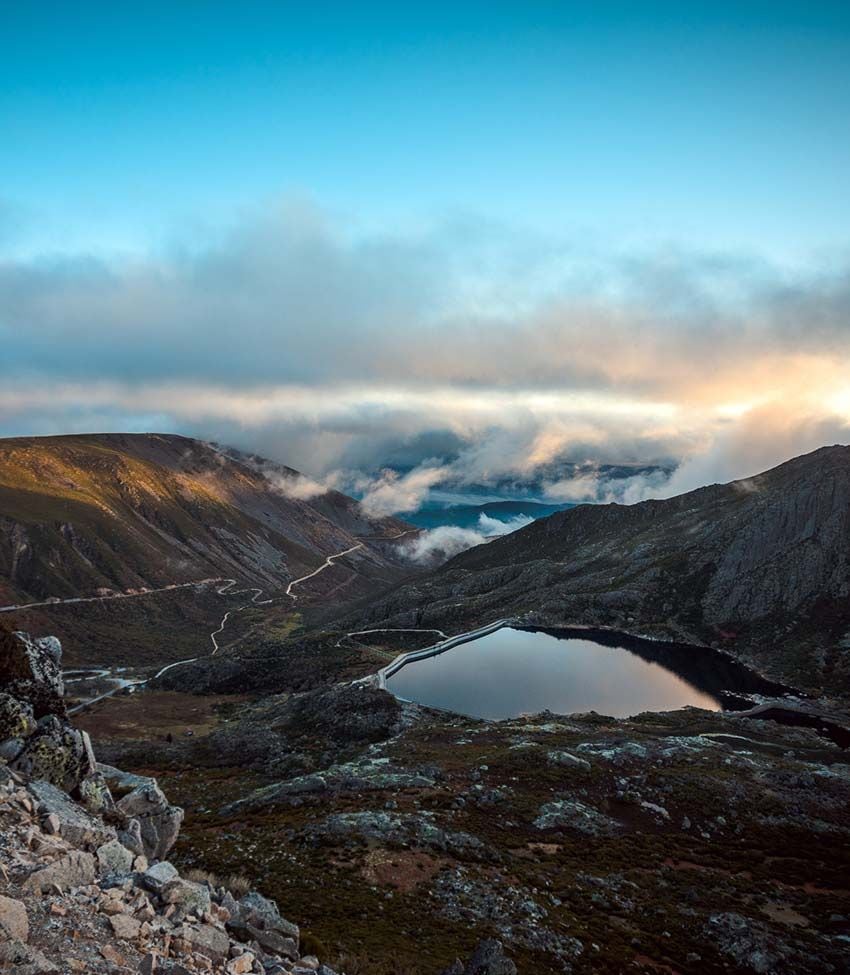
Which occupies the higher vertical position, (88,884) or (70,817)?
(70,817)

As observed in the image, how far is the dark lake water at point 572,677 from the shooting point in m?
107

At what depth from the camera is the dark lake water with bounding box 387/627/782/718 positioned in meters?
107

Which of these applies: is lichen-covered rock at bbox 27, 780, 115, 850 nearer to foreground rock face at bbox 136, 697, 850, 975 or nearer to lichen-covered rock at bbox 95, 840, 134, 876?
lichen-covered rock at bbox 95, 840, 134, 876

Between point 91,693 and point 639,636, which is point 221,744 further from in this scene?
point 639,636

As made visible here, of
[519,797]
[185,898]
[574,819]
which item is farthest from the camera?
[519,797]

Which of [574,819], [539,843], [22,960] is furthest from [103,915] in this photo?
[574,819]

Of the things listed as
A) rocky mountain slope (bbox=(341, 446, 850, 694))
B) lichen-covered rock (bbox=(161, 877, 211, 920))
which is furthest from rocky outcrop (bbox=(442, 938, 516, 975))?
rocky mountain slope (bbox=(341, 446, 850, 694))

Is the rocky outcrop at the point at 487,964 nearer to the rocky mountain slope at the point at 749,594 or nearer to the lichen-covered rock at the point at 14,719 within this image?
the lichen-covered rock at the point at 14,719

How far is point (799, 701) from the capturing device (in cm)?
11256

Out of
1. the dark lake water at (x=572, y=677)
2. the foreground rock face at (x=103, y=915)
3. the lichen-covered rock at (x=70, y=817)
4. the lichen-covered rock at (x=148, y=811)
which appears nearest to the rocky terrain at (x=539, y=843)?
the foreground rock face at (x=103, y=915)

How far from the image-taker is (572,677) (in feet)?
409

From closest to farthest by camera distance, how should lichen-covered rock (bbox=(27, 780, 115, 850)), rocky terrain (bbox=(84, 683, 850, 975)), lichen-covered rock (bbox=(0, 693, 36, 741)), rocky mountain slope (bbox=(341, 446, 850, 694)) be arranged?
lichen-covered rock (bbox=(27, 780, 115, 850)) < lichen-covered rock (bbox=(0, 693, 36, 741)) < rocky terrain (bbox=(84, 683, 850, 975)) < rocky mountain slope (bbox=(341, 446, 850, 694))

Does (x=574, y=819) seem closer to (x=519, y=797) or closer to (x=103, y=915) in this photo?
(x=519, y=797)

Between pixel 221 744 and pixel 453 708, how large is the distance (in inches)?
1519
